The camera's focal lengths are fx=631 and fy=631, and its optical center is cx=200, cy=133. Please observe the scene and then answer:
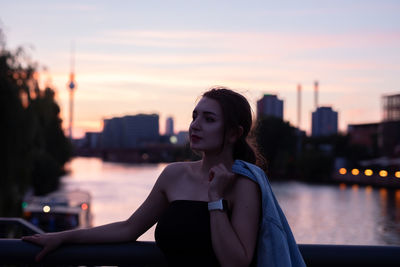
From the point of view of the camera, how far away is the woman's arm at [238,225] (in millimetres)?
1865

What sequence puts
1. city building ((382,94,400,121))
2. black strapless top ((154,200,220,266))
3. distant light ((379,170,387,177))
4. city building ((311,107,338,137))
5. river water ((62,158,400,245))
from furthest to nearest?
1. city building ((382,94,400,121))
2. distant light ((379,170,387,177))
3. river water ((62,158,400,245))
4. city building ((311,107,338,137))
5. black strapless top ((154,200,220,266))

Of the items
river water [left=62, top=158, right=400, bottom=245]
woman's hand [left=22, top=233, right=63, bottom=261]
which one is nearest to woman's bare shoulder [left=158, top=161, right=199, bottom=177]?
woman's hand [left=22, top=233, right=63, bottom=261]

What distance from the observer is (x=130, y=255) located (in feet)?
6.91

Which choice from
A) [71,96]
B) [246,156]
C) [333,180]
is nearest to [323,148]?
[333,180]

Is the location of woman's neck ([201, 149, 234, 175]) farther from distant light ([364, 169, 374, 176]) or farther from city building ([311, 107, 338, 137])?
distant light ([364, 169, 374, 176])

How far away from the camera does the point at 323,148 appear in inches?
3447

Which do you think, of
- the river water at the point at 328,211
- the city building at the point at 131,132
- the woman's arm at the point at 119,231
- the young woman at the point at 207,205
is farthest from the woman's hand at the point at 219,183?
the city building at the point at 131,132

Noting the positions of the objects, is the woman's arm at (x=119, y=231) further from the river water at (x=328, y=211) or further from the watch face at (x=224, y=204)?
the river water at (x=328, y=211)

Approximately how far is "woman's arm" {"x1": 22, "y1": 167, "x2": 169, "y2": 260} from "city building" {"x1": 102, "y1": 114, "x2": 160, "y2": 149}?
151 metres

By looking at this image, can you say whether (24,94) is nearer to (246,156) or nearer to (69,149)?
(246,156)

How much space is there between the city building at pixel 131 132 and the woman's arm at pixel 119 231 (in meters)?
151

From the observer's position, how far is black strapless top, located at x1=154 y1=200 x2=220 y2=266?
6.51ft

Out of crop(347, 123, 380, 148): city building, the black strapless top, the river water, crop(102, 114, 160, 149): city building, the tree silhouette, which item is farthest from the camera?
crop(102, 114, 160, 149): city building

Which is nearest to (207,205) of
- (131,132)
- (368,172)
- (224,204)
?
(224,204)
